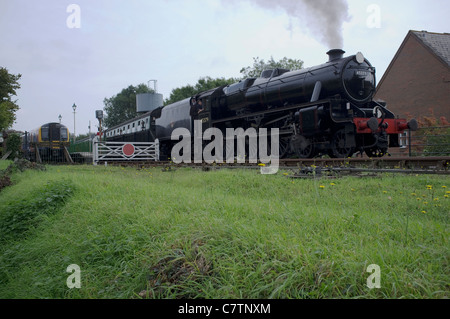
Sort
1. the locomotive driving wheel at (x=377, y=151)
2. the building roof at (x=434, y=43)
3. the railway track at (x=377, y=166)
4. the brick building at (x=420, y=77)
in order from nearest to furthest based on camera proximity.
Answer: the railway track at (x=377, y=166), the locomotive driving wheel at (x=377, y=151), the brick building at (x=420, y=77), the building roof at (x=434, y=43)

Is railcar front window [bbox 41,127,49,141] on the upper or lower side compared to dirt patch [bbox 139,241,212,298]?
upper

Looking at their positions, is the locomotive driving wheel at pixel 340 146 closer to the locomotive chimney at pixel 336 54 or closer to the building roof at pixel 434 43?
the locomotive chimney at pixel 336 54

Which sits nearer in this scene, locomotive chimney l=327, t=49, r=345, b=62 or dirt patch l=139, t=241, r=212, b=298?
dirt patch l=139, t=241, r=212, b=298

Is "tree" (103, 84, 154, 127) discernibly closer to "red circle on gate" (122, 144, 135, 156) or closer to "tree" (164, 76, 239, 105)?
"tree" (164, 76, 239, 105)

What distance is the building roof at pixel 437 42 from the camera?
2322cm

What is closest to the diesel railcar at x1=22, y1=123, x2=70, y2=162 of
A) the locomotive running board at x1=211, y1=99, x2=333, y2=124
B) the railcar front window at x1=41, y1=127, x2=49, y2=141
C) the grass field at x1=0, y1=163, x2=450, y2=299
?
the railcar front window at x1=41, y1=127, x2=49, y2=141

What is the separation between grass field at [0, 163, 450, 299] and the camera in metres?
2.32

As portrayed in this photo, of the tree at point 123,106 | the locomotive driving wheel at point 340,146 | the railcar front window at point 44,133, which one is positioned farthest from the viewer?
the tree at point 123,106

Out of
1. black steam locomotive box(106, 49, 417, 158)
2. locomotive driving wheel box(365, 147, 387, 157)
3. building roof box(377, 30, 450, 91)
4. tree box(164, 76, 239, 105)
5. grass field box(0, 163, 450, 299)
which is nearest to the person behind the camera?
grass field box(0, 163, 450, 299)

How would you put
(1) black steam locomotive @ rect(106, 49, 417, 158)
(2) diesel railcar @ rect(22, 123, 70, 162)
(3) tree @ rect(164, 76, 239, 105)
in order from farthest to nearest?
(3) tree @ rect(164, 76, 239, 105) < (2) diesel railcar @ rect(22, 123, 70, 162) < (1) black steam locomotive @ rect(106, 49, 417, 158)

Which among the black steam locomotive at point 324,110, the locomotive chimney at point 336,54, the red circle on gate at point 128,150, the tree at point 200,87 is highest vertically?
the tree at point 200,87

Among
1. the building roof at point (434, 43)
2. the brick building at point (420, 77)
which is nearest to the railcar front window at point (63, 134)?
the brick building at point (420, 77)

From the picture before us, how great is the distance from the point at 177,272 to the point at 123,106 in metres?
70.5
